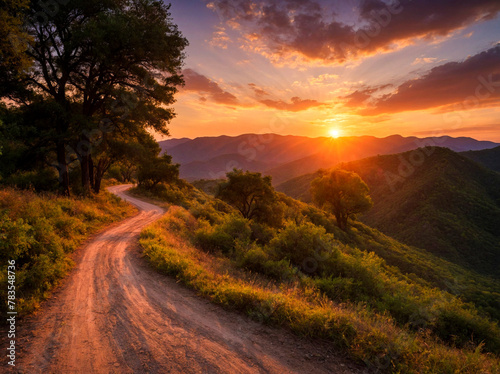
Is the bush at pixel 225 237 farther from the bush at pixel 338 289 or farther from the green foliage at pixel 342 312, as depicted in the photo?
the bush at pixel 338 289

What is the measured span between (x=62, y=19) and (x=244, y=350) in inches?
837

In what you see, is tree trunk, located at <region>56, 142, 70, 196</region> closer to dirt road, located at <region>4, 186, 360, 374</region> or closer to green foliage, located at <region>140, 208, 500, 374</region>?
green foliage, located at <region>140, 208, 500, 374</region>

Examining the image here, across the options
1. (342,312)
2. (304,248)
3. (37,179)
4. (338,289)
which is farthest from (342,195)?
(37,179)

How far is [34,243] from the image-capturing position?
7.55 meters

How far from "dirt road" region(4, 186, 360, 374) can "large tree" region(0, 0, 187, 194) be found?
14.1 metres

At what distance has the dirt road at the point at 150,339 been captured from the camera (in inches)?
162

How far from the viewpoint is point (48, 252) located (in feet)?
25.8

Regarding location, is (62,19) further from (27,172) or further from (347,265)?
(347,265)

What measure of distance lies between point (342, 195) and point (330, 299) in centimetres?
3738

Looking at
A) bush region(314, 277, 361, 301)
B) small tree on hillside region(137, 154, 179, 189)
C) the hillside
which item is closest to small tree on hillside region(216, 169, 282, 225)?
→ bush region(314, 277, 361, 301)

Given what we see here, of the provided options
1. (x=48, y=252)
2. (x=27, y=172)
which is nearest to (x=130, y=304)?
(x=48, y=252)

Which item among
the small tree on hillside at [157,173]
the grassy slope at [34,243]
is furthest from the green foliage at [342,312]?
the small tree on hillside at [157,173]

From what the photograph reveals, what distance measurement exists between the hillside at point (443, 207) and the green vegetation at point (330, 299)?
4725 centimetres

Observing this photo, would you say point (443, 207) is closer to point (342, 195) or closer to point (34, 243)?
point (342, 195)
